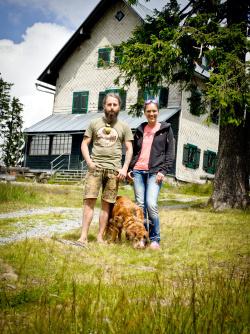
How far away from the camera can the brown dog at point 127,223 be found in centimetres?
541

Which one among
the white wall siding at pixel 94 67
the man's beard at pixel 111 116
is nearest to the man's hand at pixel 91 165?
→ the man's beard at pixel 111 116

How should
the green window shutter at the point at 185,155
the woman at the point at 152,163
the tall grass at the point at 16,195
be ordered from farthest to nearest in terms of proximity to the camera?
the green window shutter at the point at 185,155 < the tall grass at the point at 16,195 < the woman at the point at 152,163

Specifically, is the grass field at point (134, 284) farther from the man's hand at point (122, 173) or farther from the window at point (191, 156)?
the window at point (191, 156)

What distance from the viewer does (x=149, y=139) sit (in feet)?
18.8

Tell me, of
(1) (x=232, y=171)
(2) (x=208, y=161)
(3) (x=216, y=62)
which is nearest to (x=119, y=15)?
(2) (x=208, y=161)

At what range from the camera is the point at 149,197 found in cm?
564

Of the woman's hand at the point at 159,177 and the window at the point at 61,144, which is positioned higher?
the window at the point at 61,144

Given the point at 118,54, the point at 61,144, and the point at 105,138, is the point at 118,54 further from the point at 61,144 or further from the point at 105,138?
the point at 61,144

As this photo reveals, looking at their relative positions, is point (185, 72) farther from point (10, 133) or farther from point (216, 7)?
point (10, 133)

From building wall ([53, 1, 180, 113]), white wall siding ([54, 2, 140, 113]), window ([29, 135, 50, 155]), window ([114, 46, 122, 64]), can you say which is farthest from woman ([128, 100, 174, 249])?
window ([29, 135, 50, 155])

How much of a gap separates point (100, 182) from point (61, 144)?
23.2m

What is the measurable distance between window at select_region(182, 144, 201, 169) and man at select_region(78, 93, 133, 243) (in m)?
19.6

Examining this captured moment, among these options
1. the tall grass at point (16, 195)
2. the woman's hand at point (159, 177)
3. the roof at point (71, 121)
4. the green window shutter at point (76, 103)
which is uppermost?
the green window shutter at point (76, 103)

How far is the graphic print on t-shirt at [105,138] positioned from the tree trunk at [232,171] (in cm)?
680
